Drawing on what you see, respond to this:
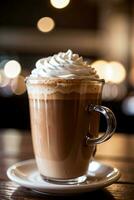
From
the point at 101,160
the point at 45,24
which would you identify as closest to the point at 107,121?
the point at 101,160

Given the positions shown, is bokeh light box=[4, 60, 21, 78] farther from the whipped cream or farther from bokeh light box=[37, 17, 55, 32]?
the whipped cream

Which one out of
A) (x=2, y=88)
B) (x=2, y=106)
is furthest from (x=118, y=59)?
(x=2, y=106)

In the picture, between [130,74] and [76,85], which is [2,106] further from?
[130,74]

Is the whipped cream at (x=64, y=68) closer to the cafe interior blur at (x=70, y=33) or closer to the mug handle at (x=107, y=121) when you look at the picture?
the mug handle at (x=107, y=121)

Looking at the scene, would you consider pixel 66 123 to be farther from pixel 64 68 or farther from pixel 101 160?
pixel 101 160

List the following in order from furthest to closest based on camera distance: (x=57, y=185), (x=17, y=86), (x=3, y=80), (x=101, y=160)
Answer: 1. (x=3, y=80)
2. (x=17, y=86)
3. (x=101, y=160)
4. (x=57, y=185)

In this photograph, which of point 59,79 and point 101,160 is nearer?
point 59,79

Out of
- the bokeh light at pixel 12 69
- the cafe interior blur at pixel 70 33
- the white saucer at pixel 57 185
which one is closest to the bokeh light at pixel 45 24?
the cafe interior blur at pixel 70 33

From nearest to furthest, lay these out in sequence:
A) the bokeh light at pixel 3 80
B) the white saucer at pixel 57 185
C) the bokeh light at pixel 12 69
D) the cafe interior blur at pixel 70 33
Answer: the white saucer at pixel 57 185 → the bokeh light at pixel 3 80 → the bokeh light at pixel 12 69 → the cafe interior blur at pixel 70 33
